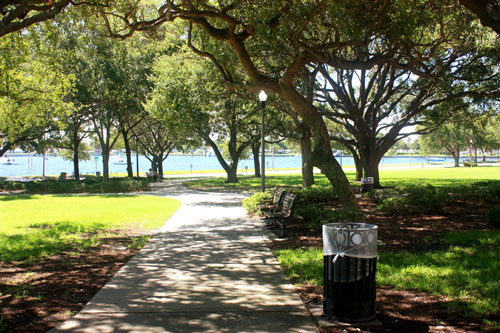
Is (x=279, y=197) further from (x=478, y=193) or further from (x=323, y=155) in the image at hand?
(x=478, y=193)

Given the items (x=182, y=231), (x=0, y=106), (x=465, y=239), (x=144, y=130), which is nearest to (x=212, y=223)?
(x=182, y=231)

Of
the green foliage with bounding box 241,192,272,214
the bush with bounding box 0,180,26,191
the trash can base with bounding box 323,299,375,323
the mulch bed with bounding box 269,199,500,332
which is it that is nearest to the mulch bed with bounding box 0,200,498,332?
the mulch bed with bounding box 269,199,500,332

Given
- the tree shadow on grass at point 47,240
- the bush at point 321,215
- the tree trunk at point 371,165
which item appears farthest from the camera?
the tree trunk at point 371,165

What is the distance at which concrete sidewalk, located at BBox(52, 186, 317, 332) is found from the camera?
434 cm

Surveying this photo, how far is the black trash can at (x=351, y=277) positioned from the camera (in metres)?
4.38

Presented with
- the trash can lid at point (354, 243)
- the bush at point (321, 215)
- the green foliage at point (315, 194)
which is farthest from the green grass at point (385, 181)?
the trash can lid at point (354, 243)

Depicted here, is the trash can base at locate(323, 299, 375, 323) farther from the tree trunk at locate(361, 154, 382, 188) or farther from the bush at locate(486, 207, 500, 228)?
the tree trunk at locate(361, 154, 382, 188)

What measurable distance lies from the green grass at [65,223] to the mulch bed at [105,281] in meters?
0.69

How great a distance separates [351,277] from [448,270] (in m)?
2.37

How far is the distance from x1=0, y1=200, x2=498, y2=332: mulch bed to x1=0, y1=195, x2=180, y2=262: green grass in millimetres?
688

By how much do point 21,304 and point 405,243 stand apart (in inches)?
264

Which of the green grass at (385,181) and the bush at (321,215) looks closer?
the bush at (321,215)

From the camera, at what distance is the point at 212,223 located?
1194 cm

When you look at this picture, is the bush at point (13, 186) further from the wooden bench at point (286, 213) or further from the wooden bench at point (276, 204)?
the wooden bench at point (286, 213)
